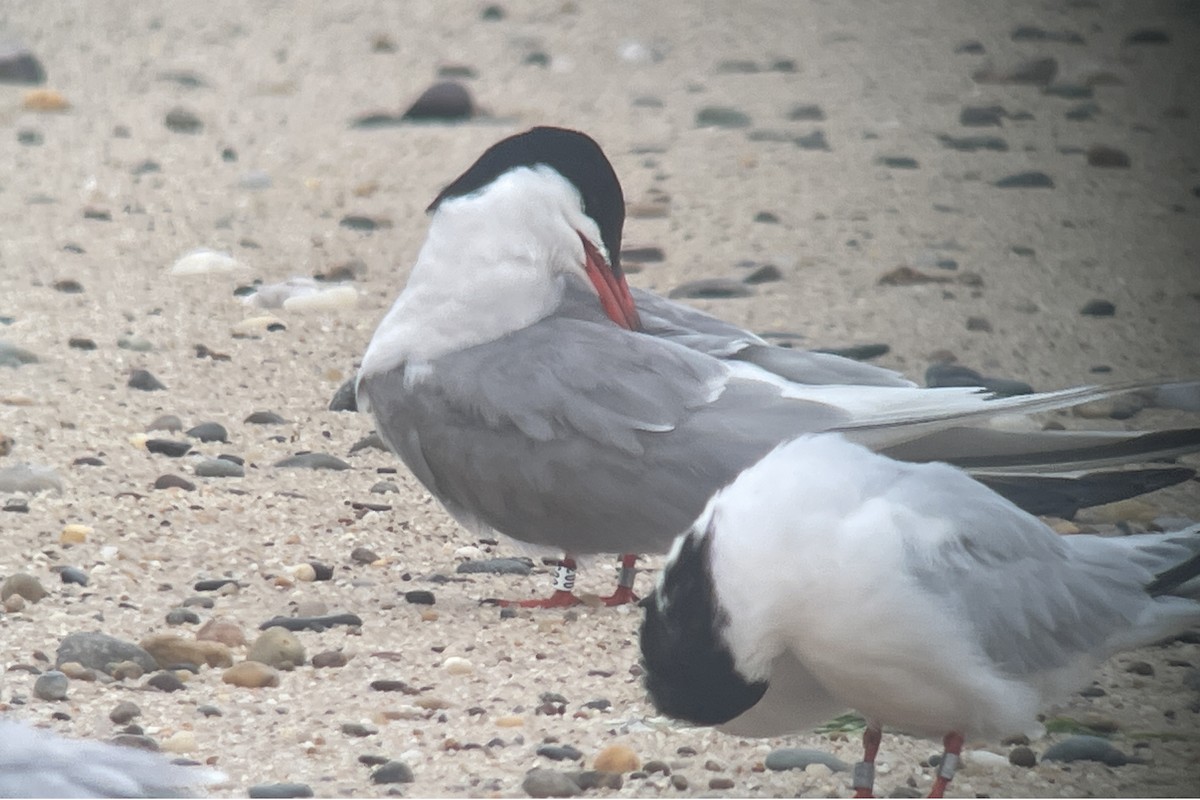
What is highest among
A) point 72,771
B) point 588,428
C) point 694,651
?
point 72,771

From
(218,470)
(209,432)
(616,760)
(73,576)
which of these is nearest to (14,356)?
(209,432)

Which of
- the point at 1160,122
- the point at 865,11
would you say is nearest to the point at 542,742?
the point at 1160,122

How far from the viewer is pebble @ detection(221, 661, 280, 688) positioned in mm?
3416

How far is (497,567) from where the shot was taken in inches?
166

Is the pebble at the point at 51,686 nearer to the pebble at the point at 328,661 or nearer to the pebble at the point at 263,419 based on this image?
the pebble at the point at 328,661

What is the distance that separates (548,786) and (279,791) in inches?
15.9

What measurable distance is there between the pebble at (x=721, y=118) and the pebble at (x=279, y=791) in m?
5.23

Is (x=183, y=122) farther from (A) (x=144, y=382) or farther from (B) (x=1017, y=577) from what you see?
(B) (x=1017, y=577)

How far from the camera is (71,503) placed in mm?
4250

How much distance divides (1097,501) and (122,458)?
7.53 feet

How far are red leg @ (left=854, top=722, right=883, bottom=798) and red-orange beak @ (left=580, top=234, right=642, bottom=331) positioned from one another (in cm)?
126

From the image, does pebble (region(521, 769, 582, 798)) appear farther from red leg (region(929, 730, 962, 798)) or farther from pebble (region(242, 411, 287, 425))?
pebble (region(242, 411, 287, 425))

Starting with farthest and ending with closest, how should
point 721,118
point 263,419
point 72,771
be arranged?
point 721,118
point 263,419
point 72,771

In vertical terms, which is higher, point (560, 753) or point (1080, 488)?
point (1080, 488)
